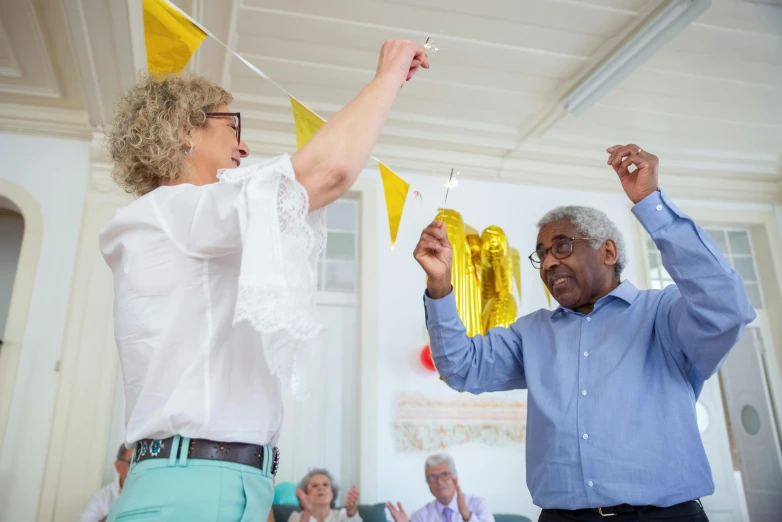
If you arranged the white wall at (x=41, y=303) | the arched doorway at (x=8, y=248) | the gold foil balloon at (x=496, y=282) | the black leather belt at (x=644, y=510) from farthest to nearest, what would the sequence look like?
1. the arched doorway at (x=8, y=248)
2. the gold foil balloon at (x=496, y=282)
3. the white wall at (x=41, y=303)
4. the black leather belt at (x=644, y=510)

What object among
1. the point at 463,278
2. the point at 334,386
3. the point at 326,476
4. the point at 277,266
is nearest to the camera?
the point at 277,266

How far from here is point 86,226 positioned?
12.3 ft

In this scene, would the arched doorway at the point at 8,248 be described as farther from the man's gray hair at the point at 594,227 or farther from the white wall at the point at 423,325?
the man's gray hair at the point at 594,227

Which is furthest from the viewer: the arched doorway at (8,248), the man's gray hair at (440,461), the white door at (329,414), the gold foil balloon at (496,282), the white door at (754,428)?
the white door at (754,428)

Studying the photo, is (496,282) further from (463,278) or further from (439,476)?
(439,476)

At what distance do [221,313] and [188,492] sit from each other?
282 millimetres

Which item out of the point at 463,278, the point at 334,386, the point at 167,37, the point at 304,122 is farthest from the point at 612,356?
the point at 334,386

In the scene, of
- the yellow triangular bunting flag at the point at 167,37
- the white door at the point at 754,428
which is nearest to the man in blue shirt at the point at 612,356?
the yellow triangular bunting flag at the point at 167,37

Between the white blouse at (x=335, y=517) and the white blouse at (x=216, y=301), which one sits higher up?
the white blouse at (x=216, y=301)

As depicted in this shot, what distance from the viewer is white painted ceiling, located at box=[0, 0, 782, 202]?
3068mm

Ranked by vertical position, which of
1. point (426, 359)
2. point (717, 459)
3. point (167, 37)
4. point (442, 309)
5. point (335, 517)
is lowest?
point (335, 517)

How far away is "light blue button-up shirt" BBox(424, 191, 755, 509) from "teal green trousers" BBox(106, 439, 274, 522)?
93 cm

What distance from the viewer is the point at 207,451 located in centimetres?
90

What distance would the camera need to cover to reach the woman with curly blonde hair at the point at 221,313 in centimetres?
83
